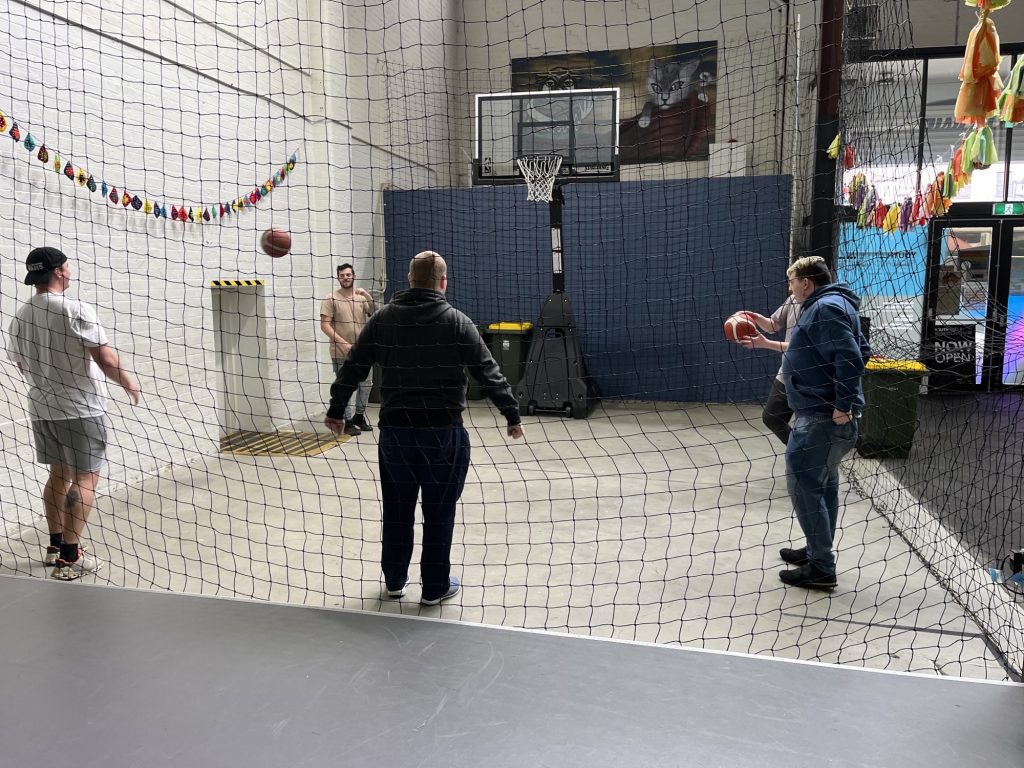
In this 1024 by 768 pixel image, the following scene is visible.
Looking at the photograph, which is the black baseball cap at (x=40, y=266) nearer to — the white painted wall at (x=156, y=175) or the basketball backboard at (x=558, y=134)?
the white painted wall at (x=156, y=175)

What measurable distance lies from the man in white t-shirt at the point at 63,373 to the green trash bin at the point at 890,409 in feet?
16.0

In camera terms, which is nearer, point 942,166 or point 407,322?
point 407,322

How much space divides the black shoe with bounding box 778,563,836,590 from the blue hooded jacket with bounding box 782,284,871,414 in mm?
751

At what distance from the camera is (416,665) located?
7.11ft

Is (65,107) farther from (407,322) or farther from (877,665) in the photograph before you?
(877,665)

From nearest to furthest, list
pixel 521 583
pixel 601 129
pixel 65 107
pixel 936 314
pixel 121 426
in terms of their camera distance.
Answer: pixel 521 583, pixel 65 107, pixel 121 426, pixel 601 129, pixel 936 314

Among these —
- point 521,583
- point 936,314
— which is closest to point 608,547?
point 521,583

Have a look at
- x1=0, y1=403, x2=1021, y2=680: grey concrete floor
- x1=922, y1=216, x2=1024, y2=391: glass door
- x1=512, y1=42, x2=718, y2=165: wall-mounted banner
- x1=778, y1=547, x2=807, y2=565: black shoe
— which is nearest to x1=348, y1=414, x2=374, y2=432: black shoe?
x1=0, y1=403, x2=1021, y2=680: grey concrete floor

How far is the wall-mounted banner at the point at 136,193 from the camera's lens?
13.3 ft

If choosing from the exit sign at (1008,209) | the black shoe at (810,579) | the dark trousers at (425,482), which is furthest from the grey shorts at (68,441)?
the exit sign at (1008,209)

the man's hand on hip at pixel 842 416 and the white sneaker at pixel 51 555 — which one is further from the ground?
the man's hand on hip at pixel 842 416

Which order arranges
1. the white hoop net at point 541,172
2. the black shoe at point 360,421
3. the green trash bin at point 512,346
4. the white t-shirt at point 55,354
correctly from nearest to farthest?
the white t-shirt at point 55,354
the black shoe at point 360,421
the white hoop net at point 541,172
the green trash bin at point 512,346

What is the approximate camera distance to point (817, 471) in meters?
3.24

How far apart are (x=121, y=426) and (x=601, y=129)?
4.81m
